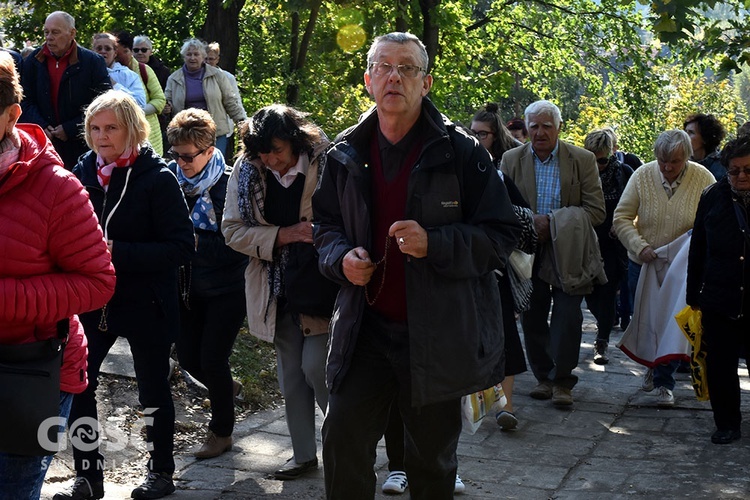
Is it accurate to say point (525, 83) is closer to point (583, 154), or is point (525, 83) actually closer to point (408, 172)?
point (583, 154)

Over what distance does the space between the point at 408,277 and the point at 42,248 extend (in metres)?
1.42

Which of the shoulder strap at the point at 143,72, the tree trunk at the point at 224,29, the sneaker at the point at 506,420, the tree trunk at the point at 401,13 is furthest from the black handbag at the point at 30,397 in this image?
the tree trunk at the point at 224,29

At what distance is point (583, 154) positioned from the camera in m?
8.36

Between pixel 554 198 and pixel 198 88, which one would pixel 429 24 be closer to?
pixel 198 88

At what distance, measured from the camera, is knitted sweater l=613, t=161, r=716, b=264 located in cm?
862

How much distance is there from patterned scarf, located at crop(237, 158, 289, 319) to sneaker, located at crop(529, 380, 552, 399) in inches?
121

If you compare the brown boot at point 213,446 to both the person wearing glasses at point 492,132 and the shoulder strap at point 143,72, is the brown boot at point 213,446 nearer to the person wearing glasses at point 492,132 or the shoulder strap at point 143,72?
the person wearing glasses at point 492,132

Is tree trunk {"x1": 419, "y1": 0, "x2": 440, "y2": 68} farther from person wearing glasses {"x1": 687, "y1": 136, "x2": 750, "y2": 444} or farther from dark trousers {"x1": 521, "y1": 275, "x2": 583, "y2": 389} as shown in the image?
person wearing glasses {"x1": 687, "y1": 136, "x2": 750, "y2": 444}

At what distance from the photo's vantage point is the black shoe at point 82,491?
5.61 m

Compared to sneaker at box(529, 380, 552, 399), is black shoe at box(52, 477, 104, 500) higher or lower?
higher

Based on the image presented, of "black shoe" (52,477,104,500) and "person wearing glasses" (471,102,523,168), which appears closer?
"black shoe" (52,477,104,500)

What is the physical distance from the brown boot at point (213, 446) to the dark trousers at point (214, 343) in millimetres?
32

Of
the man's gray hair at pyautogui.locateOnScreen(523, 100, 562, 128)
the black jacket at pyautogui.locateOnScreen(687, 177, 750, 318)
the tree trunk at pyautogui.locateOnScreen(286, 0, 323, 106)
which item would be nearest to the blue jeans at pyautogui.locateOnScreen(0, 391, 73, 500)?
the black jacket at pyautogui.locateOnScreen(687, 177, 750, 318)

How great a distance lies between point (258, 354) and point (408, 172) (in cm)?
503
